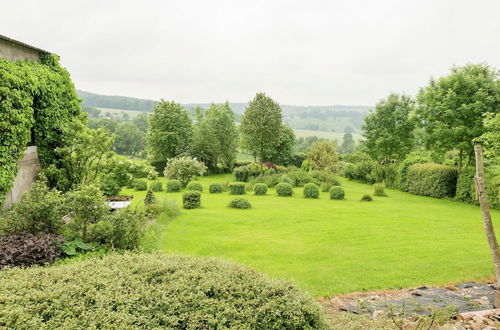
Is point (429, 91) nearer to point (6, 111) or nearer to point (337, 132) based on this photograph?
point (6, 111)

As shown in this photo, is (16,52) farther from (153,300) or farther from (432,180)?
(432,180)

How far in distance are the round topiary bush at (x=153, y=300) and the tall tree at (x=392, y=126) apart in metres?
26.8

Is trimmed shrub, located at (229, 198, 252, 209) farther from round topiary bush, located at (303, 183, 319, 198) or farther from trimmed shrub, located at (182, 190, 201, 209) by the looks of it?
round topiary bush, located at (303, 183, 319, 198)

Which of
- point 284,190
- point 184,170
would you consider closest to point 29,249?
point 284,190

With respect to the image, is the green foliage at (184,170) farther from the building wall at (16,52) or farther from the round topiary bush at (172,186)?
the building wall at (16,52)

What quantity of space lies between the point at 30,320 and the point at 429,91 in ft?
80.0

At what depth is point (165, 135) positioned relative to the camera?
136 feet

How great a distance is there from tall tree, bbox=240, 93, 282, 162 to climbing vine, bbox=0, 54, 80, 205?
766 inches

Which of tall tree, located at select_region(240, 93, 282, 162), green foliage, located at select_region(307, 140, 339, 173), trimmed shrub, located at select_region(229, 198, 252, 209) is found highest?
tall tree, located at select_region(240, 93, 282, 162)

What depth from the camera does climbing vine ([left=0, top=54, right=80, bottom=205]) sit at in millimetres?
10062

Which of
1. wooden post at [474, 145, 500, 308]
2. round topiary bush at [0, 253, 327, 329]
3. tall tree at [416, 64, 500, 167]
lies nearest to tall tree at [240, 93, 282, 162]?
tall tree at [416, 64, 500, 167]

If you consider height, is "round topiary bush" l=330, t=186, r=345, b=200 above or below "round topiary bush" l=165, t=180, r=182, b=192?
above

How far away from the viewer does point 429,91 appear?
878 inches

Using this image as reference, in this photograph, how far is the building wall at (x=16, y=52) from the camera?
1126cm
